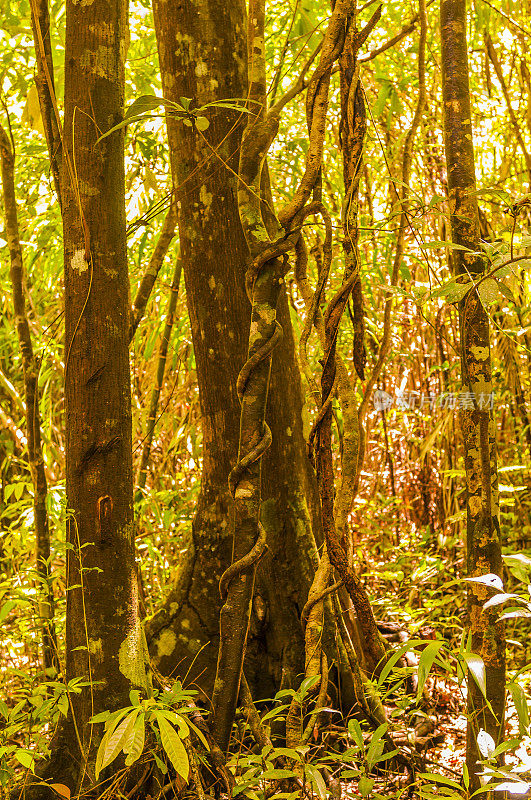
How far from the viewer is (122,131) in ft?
4.82

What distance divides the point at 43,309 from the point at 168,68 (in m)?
2.57

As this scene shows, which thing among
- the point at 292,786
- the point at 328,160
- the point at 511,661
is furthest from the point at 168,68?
the point at 511,661

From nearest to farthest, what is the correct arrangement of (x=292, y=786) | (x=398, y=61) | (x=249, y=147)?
1. (x=292, y=786)
2. (x=249, y=147)
3. (x=398, y=61)

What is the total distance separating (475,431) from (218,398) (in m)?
0.80

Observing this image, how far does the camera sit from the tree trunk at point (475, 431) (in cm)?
134

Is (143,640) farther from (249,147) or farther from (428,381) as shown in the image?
(428,381)

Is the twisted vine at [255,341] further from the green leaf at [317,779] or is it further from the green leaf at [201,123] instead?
the green leaf at [317,779]

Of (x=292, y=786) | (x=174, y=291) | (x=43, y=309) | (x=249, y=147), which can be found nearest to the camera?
(x=292, y=786)

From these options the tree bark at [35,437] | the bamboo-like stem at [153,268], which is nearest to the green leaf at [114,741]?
the tree bark at [35,437]

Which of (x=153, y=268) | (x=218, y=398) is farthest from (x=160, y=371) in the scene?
(x=218, y=398)

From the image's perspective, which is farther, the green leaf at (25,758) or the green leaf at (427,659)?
the green leaf at (25,758)

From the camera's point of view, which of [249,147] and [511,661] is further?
[511,661]

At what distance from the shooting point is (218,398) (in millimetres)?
2004

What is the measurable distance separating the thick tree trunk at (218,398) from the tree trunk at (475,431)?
0.65 m
